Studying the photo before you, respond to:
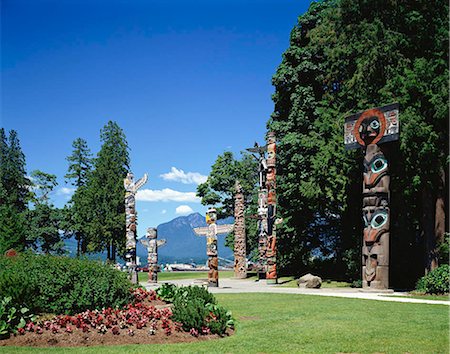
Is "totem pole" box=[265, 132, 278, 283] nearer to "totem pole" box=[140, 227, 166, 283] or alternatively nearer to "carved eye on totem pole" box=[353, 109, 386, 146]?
"totem pole" box=[140, 227, 166, 283]

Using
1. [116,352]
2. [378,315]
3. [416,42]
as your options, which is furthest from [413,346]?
[416,42]

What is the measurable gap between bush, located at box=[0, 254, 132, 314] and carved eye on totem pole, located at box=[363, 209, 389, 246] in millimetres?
12528

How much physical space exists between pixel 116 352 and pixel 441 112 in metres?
17.2

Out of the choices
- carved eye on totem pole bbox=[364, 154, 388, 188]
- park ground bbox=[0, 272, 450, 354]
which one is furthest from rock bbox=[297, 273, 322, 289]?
park ground bbox=[0, 272, 450, 354]

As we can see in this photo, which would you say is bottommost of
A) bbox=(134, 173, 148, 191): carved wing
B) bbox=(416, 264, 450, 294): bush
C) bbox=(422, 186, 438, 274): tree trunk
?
bbox=(416, 264, 450, 294): bush

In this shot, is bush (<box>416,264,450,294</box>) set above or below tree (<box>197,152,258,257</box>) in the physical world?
below

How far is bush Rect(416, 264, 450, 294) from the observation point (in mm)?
19578

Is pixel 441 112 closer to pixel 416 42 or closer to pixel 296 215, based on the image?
pixel 416 42

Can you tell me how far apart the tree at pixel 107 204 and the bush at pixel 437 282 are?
36872 millimetres

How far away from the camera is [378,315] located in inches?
517

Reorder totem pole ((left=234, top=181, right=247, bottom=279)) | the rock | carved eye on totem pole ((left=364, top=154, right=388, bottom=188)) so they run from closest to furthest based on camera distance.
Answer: carved eye on totem pole ((left=364, top=154, right=388, bottom=188))
the rock
totem pole ((left=234, top=181, right=247, bottom=279))

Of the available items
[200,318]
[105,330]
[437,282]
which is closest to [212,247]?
[437,282]

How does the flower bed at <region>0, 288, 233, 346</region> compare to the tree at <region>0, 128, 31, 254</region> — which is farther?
the tree at <region>0, 128, 31, 254</region>

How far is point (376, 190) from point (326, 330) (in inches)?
479
